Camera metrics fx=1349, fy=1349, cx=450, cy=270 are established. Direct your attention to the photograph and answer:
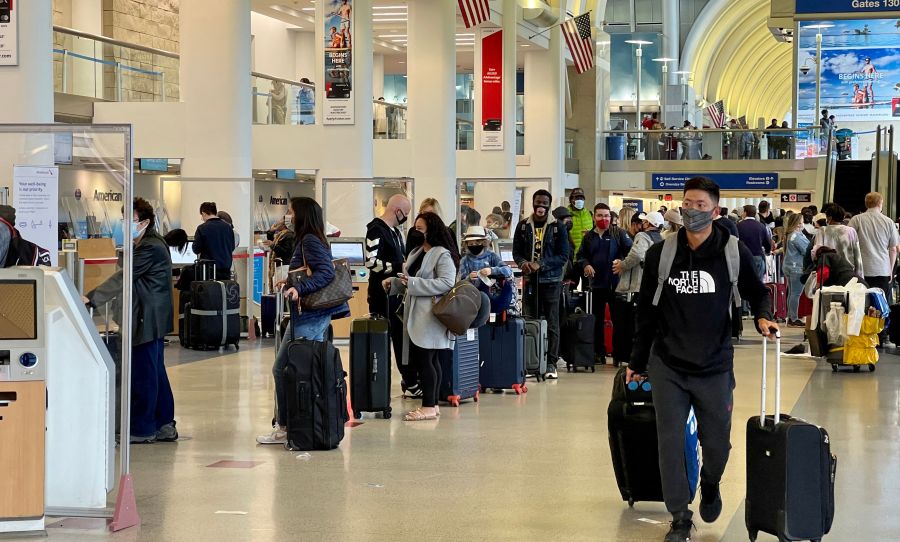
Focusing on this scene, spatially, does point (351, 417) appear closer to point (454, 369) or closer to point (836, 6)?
point (454, 369)

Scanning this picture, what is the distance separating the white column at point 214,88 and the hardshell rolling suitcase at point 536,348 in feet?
24.6

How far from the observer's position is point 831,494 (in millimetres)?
5703

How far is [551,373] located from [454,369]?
85.2 inches

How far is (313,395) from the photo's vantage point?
831 cm

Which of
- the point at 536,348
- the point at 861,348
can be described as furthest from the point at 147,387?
the point at 861,348

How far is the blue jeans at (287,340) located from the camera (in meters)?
8.33

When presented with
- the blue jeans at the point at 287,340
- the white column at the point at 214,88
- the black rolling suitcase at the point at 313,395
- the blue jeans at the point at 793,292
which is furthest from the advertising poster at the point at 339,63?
the black rolling suitcase at the point at 313,395

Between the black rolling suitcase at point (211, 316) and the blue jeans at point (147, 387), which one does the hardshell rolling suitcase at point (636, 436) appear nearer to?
the blue jeans at point (147, 387)

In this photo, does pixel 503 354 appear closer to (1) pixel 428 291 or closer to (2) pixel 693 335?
(1) pixel 428 291

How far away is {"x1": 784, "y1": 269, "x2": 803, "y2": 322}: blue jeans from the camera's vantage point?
18.3m

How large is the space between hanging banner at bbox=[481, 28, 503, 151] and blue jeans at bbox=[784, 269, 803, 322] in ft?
38.8

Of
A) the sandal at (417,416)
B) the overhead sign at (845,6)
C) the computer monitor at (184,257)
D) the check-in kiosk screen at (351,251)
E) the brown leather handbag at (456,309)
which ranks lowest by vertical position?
the sandal at (417,416)

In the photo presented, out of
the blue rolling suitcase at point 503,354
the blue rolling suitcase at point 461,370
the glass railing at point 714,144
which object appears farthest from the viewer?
the glass railing at point 714,144

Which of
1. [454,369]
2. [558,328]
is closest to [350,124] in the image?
[558,328]
